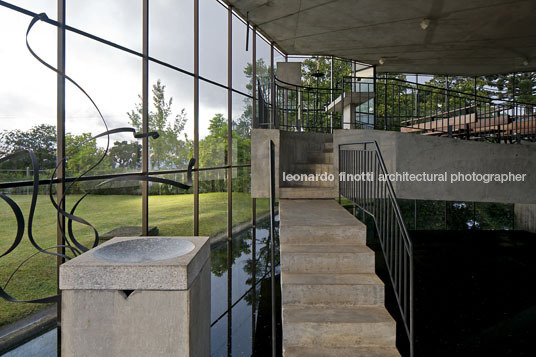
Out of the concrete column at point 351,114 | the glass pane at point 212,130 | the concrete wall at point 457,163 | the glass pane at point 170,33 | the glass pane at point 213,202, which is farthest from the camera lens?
the concrete column at point 351,114

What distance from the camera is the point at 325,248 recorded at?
3244 millimetres

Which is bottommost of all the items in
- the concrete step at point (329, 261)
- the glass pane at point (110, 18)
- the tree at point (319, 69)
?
the concrete step at point (329, 261)

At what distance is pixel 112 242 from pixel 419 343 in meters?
3.30

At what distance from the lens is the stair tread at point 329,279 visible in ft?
9.27

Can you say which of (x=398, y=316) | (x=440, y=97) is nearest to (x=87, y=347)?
(x=398, y=316)

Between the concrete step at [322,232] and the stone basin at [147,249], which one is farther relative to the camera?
the concrete step at [322,232]

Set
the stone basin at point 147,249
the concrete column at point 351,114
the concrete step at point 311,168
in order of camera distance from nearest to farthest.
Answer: the stone basin at point 147,249 → the concrete step at point 311,168 → the concrete column at point 351,114

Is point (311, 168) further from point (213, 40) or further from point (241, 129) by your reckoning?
point (213, 40)

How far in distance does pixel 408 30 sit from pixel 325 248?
690cm

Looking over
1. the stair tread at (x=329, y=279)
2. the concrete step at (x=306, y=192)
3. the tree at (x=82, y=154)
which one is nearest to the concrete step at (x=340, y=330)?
the stair tread at (x=329, y=279)

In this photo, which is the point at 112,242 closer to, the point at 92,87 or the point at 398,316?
the point at 398,316

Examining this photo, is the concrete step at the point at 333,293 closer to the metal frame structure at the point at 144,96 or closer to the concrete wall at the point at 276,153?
the metal frame structure at the point at 144,96

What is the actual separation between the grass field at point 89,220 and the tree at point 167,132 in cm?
118

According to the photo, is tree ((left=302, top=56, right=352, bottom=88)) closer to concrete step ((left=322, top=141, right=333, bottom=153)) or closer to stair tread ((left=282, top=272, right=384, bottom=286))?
concrete step ((left=322, top=141, right=333, bottom=153))
